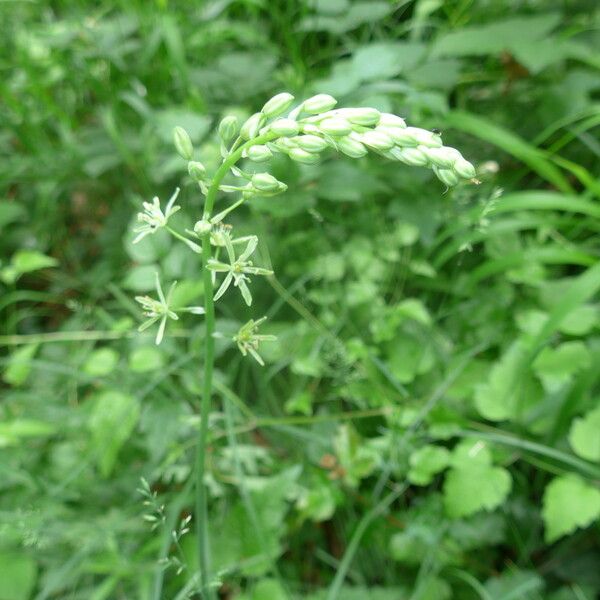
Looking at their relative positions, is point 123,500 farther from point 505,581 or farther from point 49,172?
point 49,172

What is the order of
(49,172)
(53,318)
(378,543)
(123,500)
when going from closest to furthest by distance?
(378,543), (123,500), (49,172), (53,318)

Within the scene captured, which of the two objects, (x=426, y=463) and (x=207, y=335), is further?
(x=426, y=463)

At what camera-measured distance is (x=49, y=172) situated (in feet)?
7.50

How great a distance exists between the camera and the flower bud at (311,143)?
730 millimetres

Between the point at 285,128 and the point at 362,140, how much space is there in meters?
0.08

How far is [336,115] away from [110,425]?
42.2 inches

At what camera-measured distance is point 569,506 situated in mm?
1317

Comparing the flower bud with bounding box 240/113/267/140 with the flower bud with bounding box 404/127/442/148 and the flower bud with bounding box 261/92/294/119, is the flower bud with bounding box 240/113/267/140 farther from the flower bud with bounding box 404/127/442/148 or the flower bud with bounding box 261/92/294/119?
the flower bud with bounding box 404/127/442/148

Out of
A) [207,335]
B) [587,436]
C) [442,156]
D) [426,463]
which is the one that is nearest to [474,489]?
[426,463]

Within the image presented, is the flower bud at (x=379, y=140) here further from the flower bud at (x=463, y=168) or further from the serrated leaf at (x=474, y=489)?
the serrated leaf at (x=474, y=489)

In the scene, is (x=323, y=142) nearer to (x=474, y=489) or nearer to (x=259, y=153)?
(x=259, y=153)

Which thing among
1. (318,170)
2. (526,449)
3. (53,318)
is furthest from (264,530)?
(53,318)

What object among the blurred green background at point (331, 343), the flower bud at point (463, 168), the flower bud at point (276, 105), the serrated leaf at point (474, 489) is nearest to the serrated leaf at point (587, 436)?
the blurred green background at point (331, 343)

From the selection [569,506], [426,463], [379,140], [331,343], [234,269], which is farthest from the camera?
[331,343]
